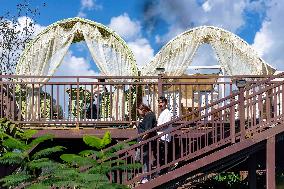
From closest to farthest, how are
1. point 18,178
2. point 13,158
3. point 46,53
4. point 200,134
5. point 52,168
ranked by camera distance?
point 13,158 < point 18,178 < point 52,168 < point 200,134 < point 46,53

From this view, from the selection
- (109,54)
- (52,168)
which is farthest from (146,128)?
(109,54)

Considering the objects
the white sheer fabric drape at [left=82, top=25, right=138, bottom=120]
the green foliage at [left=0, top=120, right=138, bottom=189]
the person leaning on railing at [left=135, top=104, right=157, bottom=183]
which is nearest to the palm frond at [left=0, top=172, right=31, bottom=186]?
the green foliage at [left=0, top=120, right=138, bottom=189]

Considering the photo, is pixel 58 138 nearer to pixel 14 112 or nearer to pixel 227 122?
pixel 14 112

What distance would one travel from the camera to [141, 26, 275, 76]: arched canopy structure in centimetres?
2019

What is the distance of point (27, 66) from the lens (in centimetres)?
2003

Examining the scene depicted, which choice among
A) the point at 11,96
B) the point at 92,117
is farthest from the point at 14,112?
Result: the point at 92,117

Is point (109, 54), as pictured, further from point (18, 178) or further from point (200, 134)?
point (18, 178)

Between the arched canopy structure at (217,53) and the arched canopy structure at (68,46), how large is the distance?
2.92 ft

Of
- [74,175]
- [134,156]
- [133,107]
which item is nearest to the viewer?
[74,175]

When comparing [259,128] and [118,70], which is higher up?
[118,70]

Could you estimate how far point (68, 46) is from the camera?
20.4 metres

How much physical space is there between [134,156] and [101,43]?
8306 millimetres

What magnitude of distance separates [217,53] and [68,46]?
14.6 ft

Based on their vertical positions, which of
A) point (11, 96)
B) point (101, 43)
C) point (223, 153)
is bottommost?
point (223, 153)
